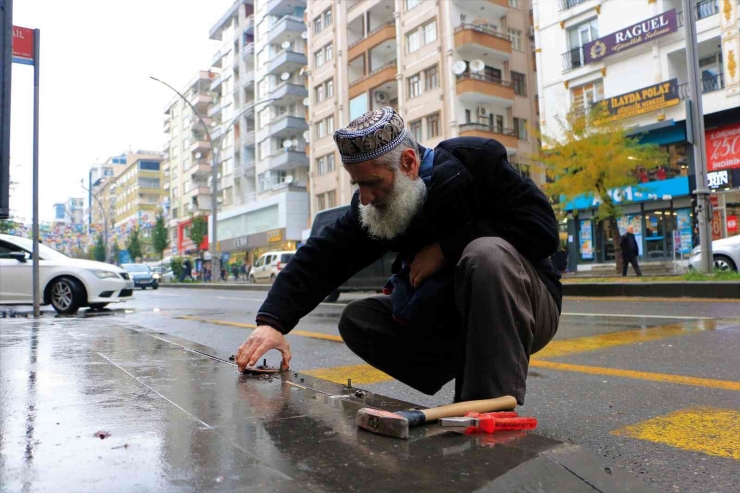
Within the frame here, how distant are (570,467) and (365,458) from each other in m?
0.50

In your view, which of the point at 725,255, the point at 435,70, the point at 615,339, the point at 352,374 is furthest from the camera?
the point at 435,70

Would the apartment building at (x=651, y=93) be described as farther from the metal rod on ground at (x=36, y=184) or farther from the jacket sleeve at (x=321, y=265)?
the jacket sleeve at (x=321, y=265)

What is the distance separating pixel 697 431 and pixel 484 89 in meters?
31.7

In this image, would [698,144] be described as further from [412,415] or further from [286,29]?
[286,29]

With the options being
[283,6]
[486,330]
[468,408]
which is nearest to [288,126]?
[283,6]

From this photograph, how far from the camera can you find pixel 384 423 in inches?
70.2

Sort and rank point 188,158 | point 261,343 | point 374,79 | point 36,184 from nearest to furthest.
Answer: point 261,343 < point 36,184 < point 374,79 < point 188,158

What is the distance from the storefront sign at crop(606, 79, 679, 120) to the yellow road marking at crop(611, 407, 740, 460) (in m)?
23.2

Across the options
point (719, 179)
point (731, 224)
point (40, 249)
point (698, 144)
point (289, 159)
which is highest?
point (289, 159)

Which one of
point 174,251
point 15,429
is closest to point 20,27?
point 15,429

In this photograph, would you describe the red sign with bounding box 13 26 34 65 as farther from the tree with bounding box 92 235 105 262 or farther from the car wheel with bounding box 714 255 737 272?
the tree with bounding box 92 235 105 262

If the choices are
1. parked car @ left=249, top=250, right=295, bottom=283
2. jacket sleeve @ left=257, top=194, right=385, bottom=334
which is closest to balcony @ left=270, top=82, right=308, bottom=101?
parked car @ left=249, top=250, right=295, bottom=283

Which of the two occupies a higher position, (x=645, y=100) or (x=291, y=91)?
(x=291, y=91)

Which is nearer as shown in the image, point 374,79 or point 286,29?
point 374,79
